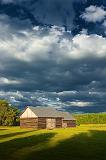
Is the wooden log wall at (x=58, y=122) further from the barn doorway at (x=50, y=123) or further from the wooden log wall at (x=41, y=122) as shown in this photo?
the wooden log wall at (x=41, y=122)

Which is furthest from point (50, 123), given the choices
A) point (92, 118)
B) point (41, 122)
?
point (92, 118)

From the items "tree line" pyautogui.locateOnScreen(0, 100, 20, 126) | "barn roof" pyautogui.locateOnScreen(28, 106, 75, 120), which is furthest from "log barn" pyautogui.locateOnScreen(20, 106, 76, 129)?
"tree line" pyautogui.locateOnScreen(0, 100, 20, 126)

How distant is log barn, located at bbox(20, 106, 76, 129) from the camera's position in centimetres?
9850

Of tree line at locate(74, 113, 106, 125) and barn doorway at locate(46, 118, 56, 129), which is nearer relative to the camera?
barn doorway at locate(46, 118, 56, 129)

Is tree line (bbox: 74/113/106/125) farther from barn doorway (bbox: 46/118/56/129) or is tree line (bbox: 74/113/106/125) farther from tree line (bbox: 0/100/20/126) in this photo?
barn doorway (bbox: 46/118/56/129)

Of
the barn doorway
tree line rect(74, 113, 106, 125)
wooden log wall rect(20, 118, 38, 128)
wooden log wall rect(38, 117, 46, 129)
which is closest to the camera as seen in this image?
wooden log wall rect(38, 117, 46, 129)

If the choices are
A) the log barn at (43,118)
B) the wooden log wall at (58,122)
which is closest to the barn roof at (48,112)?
the log barn at (43,118)

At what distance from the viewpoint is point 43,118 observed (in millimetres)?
99875

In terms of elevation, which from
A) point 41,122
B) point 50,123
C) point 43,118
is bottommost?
A: point 50,123

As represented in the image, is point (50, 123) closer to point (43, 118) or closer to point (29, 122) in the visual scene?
point (43, 118)

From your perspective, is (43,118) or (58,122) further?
(58,122)

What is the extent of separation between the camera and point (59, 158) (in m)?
24.6

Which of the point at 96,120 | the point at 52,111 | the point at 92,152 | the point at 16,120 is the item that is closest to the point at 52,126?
the point at 52,111

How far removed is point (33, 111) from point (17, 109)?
15.0m
